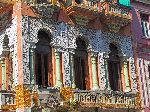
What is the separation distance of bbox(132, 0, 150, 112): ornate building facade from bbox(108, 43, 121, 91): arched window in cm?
148

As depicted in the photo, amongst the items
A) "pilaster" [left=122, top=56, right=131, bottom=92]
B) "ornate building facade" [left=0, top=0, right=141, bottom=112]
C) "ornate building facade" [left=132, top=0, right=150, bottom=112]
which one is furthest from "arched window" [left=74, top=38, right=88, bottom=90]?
Answer: "ornate building facade" [left=132, top=0, right=150, bottom=112]

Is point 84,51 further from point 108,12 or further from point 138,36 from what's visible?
point 138,36

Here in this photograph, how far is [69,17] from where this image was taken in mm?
24094

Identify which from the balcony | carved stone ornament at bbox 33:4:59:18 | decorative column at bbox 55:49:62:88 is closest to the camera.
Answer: the balcony

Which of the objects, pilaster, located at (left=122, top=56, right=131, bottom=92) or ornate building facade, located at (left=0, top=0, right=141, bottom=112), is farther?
pilaster, located at (left=122, top=56, right=131, bottom=92)

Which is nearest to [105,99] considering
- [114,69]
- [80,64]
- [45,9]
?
[80,64]

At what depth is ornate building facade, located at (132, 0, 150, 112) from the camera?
26562 mm

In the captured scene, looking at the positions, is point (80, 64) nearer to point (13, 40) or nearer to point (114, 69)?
point (114, 69)

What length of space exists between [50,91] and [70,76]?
1716 mm

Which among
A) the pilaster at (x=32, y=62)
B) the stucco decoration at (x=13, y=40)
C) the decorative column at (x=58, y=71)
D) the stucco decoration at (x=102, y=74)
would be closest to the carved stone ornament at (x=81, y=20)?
the stucco decoration at (x=102, y=74)

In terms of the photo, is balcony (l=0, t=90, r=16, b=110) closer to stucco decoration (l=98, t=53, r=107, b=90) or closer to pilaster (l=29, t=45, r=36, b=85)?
pilaster (l=29, t=45, r=36, b=85)

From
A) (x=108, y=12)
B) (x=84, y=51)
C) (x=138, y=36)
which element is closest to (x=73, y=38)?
(x=84, y=51)

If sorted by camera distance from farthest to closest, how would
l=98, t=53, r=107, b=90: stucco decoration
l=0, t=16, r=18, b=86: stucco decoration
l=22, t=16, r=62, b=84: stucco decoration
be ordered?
l=98, t=53, r=107, b=90: stucco decoration → l=0, t=16, r=18, b=86: stucco decoration → l=22, t=16, r=62, b=84: stucco decoration

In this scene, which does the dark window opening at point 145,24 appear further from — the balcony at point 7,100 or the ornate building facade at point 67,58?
the balcony at point 7,100
